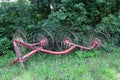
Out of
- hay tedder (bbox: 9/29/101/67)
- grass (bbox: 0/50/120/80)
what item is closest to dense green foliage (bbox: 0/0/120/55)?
hay tedder (bbox: 9/29/101/67)

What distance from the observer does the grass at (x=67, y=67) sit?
11.7 feet

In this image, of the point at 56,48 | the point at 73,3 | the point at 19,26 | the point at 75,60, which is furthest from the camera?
the point at 19,26

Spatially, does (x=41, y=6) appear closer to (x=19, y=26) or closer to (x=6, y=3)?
(x=19, y=26)

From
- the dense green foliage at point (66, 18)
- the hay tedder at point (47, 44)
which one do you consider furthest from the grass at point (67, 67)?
the dense green foliage at point (66, 18)

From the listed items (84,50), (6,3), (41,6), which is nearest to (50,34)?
(84,50)

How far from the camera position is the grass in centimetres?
357

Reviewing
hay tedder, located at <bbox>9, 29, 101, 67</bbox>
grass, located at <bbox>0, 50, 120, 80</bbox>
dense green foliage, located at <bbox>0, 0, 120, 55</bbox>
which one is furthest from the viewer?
dense green foliage, located at <bbox>0, 0, 120, 55</bbox>

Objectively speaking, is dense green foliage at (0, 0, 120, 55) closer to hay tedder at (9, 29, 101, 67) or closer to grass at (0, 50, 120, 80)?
hay tedder at (9, 29, 101, 67)

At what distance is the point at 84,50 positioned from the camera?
4.91 meters

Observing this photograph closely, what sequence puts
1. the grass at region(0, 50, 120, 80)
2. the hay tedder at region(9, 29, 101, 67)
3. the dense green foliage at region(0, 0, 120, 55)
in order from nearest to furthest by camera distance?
the grass at region(0, 50, 120, 80) → the hay tedder at region(9, 29, 101, 67) → the dense green foliage at region(0, 0, 120, 55)

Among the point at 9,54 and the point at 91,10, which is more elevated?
the point at 91,10

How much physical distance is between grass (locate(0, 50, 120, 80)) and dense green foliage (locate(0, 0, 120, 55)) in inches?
26.7

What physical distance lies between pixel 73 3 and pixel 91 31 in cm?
95

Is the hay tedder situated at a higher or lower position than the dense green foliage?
lower
